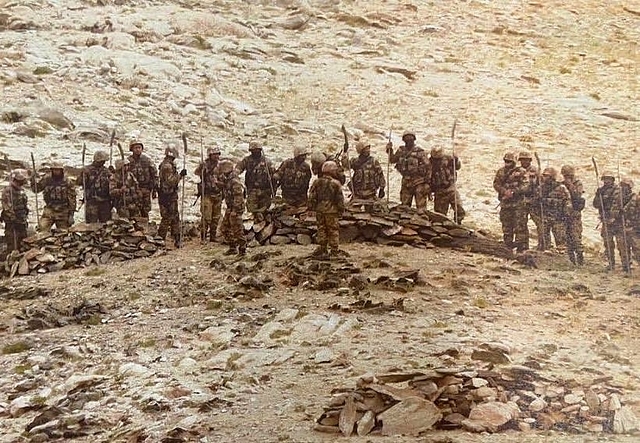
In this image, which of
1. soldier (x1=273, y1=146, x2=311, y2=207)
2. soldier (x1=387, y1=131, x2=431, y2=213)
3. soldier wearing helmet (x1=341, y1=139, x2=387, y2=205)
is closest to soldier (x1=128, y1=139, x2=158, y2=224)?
soldier (x1=273, y1=146, x2=311, y2=207)

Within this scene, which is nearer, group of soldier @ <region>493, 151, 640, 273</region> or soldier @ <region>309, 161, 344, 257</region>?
soldier @ <region>309, 161, 344, 257</region>

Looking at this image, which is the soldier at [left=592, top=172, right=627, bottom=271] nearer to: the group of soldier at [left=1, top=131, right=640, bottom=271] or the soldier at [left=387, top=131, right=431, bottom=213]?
the group of soldier at [left=1, top=131, right=640, bottom=271]

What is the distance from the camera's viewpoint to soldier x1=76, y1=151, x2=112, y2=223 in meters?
14.6

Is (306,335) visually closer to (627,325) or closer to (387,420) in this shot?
(387,420)

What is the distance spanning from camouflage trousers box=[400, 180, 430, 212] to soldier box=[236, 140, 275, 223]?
2.38 meters

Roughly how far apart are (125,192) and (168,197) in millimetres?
772

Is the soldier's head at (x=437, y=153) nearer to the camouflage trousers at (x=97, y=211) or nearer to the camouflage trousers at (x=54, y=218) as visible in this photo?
the camouflage trousers at (x=97, y=211)

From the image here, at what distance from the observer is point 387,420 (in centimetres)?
720

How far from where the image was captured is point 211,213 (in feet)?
48.5

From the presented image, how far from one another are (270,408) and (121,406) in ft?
5.37

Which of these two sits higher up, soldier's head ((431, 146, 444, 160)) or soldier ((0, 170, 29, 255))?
soldier's head ((431, 146, 444, 160))

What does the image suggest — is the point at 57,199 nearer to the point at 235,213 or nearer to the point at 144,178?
the point at 144,178

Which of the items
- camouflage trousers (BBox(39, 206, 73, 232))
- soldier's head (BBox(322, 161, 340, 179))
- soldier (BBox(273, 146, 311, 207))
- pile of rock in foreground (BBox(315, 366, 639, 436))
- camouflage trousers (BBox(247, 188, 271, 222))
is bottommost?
pile of rock in foreground (BBox(315, 366, 639, 436))

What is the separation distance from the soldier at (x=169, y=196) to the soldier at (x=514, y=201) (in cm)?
561
